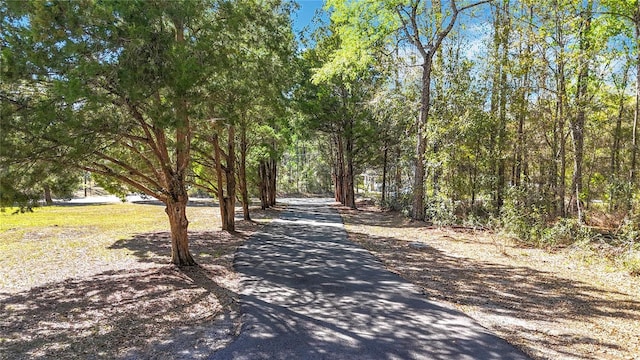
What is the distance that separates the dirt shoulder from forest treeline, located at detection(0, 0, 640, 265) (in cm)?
190

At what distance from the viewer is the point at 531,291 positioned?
6.53m

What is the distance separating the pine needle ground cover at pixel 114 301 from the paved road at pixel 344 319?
462 millimetres

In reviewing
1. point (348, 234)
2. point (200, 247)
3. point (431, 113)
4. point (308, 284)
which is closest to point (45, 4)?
point (308, 284)

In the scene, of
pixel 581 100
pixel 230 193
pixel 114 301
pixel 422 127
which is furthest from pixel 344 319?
pixel 581 100

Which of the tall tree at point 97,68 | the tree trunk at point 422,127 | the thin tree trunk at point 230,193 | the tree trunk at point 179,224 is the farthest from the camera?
the tree trunk at point 422,127

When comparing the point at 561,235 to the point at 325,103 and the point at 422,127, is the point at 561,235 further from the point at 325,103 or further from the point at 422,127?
the point at 325,103

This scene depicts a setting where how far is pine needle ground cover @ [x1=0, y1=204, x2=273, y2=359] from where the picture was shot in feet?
14.4

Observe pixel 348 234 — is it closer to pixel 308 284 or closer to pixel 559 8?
pixel 308 284

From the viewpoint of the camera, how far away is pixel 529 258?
9359 mm

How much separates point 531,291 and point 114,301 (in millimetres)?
7043

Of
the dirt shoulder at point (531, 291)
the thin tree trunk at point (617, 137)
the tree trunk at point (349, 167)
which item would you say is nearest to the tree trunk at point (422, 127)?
the dirt shoulder at point (531, 291)

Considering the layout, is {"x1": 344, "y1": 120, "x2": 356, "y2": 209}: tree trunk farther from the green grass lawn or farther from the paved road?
the paved road

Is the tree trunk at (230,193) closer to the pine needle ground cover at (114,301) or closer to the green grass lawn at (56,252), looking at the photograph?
the green grass lawn at (56,252)

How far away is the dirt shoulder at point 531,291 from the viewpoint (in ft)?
14.4
